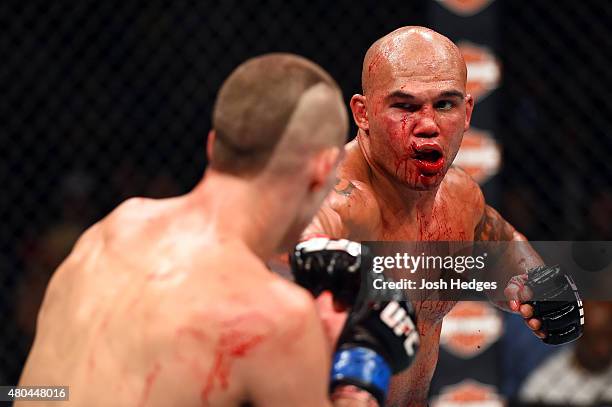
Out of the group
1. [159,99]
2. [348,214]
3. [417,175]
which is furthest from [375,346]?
[159,99]

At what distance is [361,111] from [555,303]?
500 mm

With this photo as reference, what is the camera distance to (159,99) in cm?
313

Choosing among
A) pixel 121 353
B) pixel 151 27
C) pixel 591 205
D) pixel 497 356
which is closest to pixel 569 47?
pixel 591 205

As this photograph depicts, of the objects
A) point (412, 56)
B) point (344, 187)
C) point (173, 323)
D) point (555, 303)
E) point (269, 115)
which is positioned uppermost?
point (412, 56)

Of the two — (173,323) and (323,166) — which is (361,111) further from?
Result: (173,323)

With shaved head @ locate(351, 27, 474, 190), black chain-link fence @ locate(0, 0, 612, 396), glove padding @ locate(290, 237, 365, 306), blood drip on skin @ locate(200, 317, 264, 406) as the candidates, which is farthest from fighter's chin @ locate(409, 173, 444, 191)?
black chain-link fence @ locate(0, 0, 612, 396)

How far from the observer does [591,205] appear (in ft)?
10.1

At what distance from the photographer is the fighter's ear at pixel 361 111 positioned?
1866mm

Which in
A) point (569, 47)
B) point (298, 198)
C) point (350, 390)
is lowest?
point (350, 390)

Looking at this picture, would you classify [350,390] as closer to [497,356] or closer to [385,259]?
[385,259]

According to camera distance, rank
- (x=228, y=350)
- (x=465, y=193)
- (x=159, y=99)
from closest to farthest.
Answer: (x=228, y=350)
(x=465, y=193)
(x=159, y=99)

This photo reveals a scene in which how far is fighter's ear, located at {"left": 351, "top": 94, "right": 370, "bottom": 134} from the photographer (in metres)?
1.87

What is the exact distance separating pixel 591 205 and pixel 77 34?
5.39 ft

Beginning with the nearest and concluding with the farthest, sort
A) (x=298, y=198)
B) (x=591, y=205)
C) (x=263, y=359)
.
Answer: (x=263, y=359) < (x=298, y=198) < (x=591, y=205)
